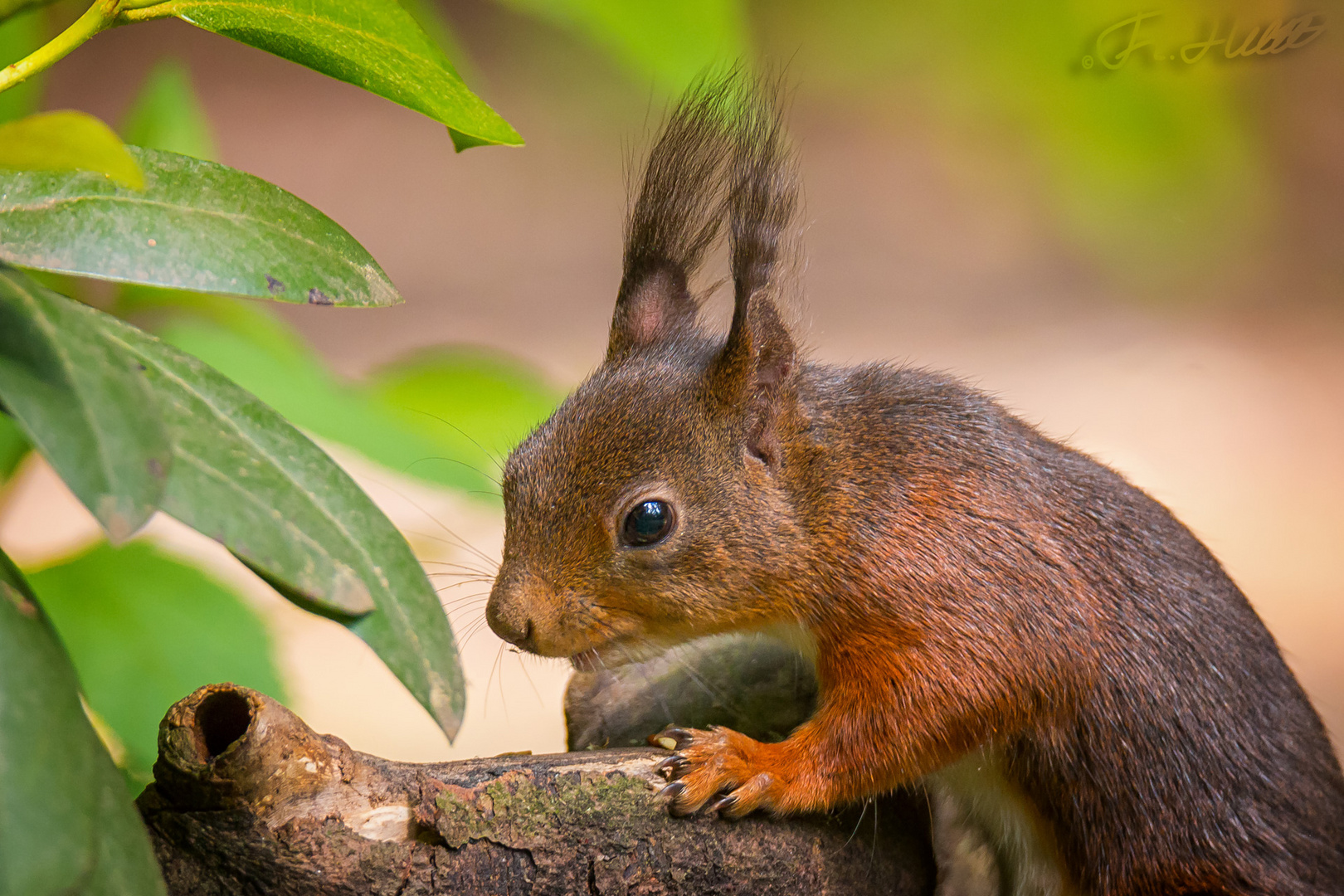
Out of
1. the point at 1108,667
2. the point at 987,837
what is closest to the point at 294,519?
the point at 1108,667

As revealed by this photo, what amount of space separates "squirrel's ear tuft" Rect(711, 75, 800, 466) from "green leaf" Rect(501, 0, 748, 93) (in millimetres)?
399

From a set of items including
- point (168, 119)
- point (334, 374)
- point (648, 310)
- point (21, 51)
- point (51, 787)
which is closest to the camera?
point (51, 787)

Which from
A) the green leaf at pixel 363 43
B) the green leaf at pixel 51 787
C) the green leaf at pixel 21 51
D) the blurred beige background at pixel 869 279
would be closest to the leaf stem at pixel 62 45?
the green leaf at pixel 363 43

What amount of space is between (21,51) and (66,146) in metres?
1.14

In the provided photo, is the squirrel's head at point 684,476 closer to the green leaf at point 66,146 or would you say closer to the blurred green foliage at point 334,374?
the blurred green foliage at point 334,374

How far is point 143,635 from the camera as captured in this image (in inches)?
52.0

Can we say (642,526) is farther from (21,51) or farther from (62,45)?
(21,51)

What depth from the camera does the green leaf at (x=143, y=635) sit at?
51.0 inches

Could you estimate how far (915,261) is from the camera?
2598 millimetres

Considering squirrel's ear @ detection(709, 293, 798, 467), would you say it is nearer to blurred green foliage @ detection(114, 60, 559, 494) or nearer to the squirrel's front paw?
the squirrel's front paw

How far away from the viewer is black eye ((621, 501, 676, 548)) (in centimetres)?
111

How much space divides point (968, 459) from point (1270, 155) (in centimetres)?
158

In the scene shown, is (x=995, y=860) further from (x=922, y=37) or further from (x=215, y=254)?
(x=922, y=37)

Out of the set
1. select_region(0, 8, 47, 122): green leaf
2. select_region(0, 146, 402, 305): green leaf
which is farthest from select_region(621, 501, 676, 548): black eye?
select_region(0, 8, 47, 122): green leaf
